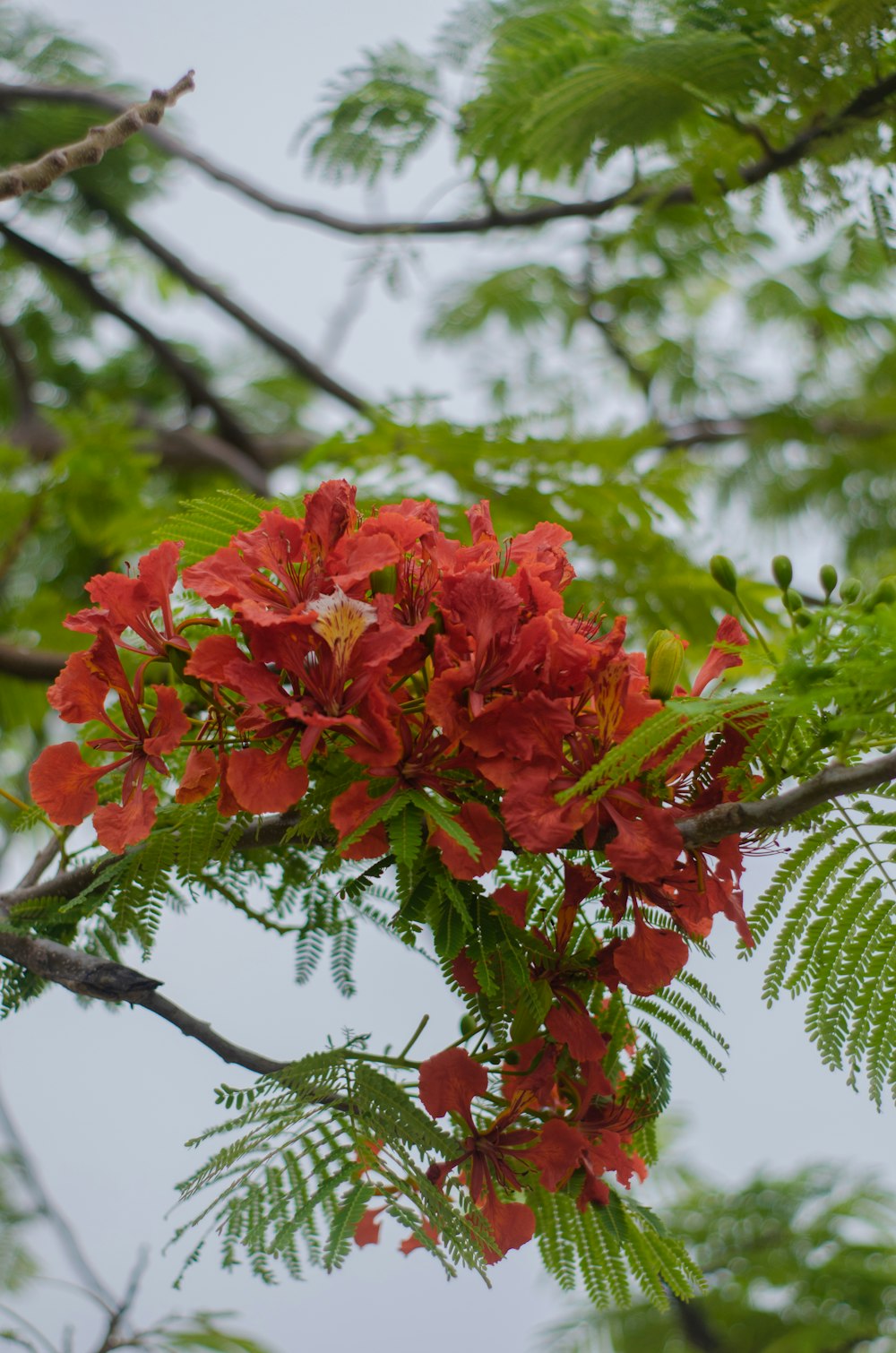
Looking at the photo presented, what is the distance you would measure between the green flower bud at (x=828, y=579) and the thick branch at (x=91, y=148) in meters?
0.57

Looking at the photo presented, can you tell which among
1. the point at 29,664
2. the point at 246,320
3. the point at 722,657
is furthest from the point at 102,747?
the point at 246,320

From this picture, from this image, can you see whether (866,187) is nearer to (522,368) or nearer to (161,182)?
(161,182)

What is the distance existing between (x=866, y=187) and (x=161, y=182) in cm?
213

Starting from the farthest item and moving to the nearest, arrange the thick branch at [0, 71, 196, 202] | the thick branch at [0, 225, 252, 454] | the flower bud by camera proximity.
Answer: the thick branch at [0, 225, 252, 454], the thick branch at [0, 71, 196, 202], the flower bud

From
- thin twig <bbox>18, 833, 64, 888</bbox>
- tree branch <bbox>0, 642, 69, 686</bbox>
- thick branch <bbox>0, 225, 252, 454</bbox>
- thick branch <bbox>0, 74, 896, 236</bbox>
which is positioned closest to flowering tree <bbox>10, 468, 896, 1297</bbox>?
thin twig <bbox>18, 833, 64, 888</bbox>

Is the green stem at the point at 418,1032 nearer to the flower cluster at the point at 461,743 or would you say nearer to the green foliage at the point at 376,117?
the flower cluster at the point at 461,743

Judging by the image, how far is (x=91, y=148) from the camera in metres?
0.82

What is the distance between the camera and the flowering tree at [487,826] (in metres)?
0.58

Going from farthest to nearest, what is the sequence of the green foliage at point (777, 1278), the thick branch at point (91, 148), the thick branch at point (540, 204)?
the green foliage at point (777, 1278), the thick branch at point (540, 204), the thick branch at point (91, 148)

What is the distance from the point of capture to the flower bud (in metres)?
0.65

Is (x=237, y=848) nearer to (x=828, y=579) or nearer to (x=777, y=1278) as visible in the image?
(x=828, y=579)

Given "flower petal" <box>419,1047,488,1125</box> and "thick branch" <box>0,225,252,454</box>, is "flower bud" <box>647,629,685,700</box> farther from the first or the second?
"thick branch" <box>0,225,252,454</box>

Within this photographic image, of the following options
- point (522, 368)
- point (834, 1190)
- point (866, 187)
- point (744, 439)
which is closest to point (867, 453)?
point (744, 439)

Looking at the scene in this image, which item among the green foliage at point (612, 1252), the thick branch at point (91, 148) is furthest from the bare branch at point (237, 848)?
the thick branch at point (91, 148)
